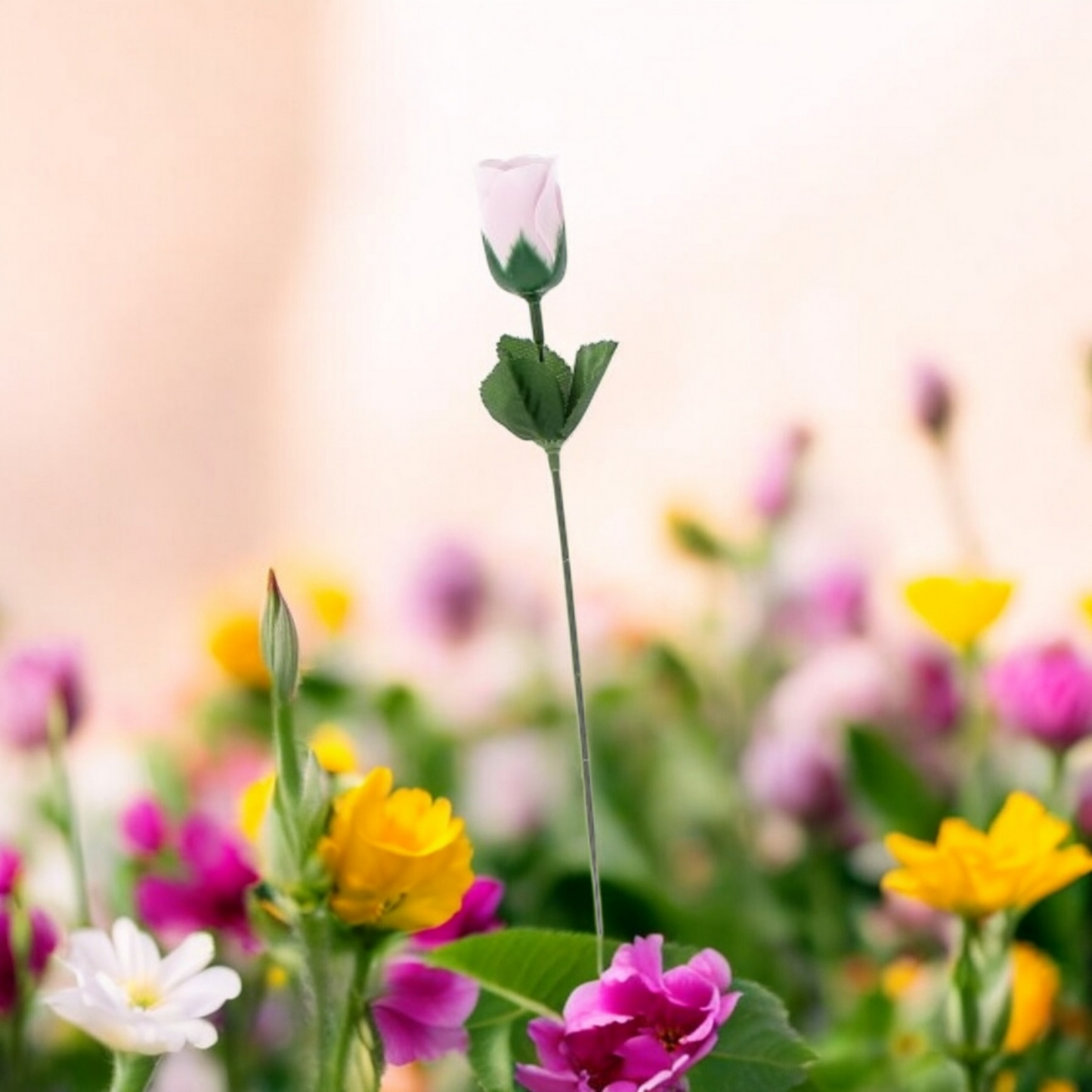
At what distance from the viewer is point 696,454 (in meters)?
1.04

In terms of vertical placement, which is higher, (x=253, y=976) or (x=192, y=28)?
(x=192, y=28)

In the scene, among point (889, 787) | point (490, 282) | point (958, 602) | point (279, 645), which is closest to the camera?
point (279, 645)

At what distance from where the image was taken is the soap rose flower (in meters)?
0.20

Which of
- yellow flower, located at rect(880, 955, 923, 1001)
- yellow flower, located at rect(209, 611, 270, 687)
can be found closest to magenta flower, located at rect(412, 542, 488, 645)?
yellow flower, located at rect(209, 611, 270, 687)

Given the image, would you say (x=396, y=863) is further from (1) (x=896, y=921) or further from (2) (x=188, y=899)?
(1) (x=896, y=921)

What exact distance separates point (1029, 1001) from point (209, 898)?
0.52 ft

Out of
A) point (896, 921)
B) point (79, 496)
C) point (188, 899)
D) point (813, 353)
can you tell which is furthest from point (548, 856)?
point (79, 496)

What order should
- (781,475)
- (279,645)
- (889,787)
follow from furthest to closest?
1. (781,475)
2. (889,787)
3. (279,645)

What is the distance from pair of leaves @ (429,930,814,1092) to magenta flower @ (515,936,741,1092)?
1 cm

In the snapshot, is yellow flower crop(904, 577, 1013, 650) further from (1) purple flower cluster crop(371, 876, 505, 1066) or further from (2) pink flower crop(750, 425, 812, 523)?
(2) pink flower crop(750, 425, 812, 523)

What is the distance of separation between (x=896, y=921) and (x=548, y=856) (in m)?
0.10

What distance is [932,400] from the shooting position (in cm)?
45

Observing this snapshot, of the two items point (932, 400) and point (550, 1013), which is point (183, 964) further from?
point (932, 400)

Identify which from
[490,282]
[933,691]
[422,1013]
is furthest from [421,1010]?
[490,282]
